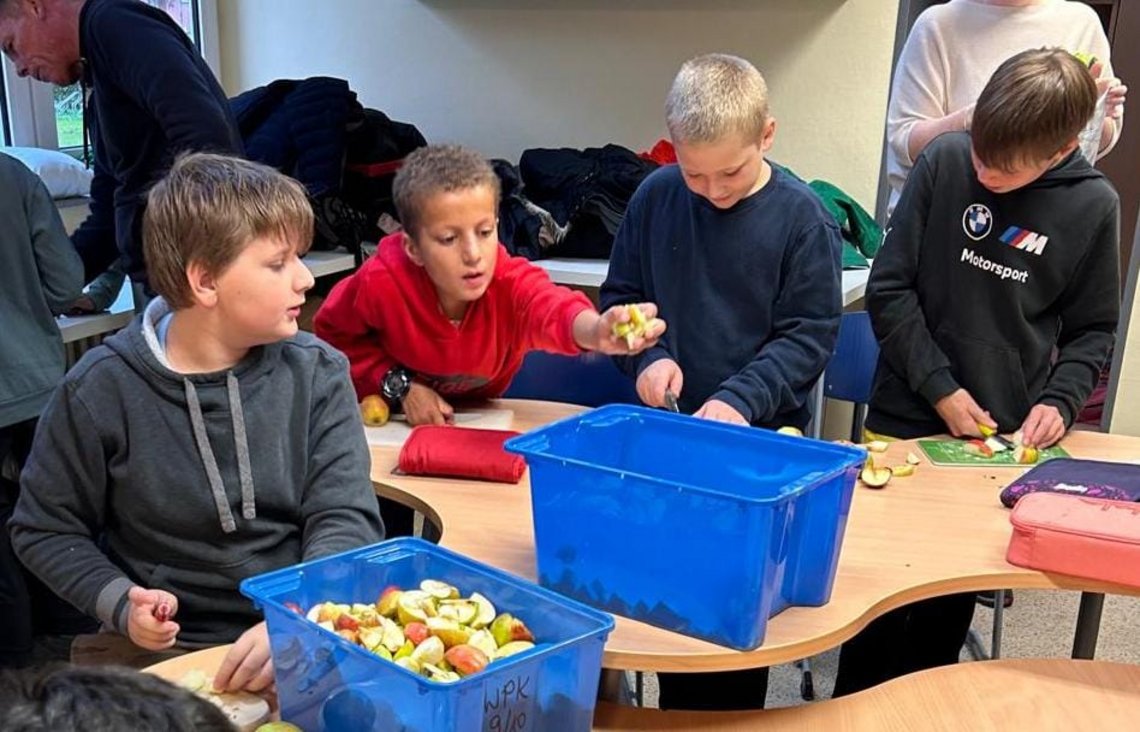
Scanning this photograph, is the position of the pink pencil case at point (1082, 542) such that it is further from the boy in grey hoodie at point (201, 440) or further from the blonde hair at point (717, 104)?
the boy in grey hoodie at point (201, 440)

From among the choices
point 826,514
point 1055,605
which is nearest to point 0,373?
point 826,514

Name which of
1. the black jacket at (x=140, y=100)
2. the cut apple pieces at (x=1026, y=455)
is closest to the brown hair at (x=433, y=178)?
the black jacket at (x=140, y=100)

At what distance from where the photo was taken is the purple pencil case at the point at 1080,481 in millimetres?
1424

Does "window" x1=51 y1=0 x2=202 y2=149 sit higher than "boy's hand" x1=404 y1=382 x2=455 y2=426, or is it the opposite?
"window" x1=51 y1=0 x2=202 y2=149

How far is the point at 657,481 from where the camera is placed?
3.41 ft

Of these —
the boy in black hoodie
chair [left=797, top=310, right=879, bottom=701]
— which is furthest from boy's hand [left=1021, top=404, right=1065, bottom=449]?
chair [left=797, top=310, right=879, bottom=701]

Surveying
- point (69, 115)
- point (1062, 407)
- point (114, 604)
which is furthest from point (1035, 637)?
point (69, 115)

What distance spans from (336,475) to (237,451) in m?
0.13

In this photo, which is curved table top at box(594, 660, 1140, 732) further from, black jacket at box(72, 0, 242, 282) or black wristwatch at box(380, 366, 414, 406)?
black jacket at box(72, 0, 242, 282)

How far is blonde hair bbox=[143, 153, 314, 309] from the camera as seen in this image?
1300mm

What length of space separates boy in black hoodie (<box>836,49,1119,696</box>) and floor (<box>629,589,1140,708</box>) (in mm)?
539

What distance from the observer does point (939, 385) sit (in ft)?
5.99

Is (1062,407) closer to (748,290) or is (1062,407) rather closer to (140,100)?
(748,290)

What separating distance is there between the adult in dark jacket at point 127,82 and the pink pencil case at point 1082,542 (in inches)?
63.2
